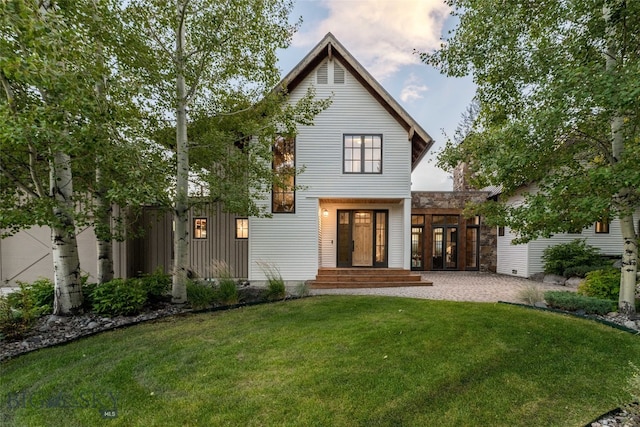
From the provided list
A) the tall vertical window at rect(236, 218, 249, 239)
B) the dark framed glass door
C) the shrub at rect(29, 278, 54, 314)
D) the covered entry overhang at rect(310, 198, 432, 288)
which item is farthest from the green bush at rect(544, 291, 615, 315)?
the shrub at rect(29, 278, 54, 314)

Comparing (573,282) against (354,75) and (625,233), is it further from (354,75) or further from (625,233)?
(354,75)

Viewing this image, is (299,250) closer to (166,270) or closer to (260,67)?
(166,270)

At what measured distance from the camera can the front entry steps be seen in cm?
847

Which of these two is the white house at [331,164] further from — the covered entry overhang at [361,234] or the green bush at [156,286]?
the green bush at [156,286]

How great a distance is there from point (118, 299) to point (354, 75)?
872 cm

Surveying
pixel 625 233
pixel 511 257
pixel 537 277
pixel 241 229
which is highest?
pixel 625 233

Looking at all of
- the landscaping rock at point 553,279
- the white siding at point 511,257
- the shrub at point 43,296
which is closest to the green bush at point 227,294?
the shrub at point 43,296

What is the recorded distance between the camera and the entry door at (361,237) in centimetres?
984

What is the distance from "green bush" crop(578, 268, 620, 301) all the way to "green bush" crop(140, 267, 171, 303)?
926 cm

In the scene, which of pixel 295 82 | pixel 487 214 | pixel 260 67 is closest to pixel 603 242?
pixel 487 214

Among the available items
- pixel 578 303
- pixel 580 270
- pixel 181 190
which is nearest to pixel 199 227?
pixel 181 190

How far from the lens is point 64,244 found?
473 cm

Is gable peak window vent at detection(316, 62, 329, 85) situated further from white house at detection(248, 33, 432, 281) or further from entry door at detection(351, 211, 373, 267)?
entry door at detection(351, 211, 373, 267)

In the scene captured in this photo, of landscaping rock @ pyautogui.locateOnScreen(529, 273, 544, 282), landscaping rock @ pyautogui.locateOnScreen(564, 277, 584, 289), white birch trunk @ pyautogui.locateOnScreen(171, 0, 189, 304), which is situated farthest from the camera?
landscaping rock @ pyautogui.locateOnScreen(529, 273, 544, 282)
